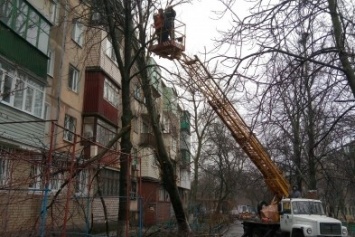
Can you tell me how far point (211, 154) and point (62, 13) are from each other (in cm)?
2347

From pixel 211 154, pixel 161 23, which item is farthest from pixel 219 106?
pixel 211 154

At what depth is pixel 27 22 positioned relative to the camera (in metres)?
16.6

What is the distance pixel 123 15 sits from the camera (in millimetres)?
15328

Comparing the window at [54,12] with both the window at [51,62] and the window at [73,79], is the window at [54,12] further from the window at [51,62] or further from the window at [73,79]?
the window at [73,79]

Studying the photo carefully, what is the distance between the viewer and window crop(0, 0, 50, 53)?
50.7ft

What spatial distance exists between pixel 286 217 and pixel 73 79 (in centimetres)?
1292

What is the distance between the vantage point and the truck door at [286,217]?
19.2 m

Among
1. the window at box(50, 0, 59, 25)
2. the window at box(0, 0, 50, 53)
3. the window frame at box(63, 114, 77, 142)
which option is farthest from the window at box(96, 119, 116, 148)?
the window at box(0, 0, 50, 53)

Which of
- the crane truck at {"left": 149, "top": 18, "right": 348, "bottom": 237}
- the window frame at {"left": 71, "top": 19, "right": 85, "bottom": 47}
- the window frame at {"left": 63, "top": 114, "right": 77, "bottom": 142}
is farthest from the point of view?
the window frame at {"left": 71, "top": 19, "right": 85, "bottom": 47}

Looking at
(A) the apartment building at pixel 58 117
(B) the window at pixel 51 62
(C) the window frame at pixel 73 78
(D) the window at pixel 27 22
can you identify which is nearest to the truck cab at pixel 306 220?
(A) the apartment building at pixel 58 117

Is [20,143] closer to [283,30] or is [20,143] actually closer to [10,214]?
[10,214]

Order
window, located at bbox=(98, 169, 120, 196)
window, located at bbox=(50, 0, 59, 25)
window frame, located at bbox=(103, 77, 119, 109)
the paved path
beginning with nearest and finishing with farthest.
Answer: window, located at bbox=(50, 0, 59, 25) < window frame, located at bbox=(103, 77, 119, 109) < window, located at bbox=(98, 169, 120, 196) < the paved path

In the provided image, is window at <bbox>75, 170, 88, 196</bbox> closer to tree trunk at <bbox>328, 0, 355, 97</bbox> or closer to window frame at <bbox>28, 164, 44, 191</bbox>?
window frame at <bbox>28, 164, 44, 191</bbox>

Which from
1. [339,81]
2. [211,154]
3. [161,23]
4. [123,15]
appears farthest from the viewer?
[211,154]
